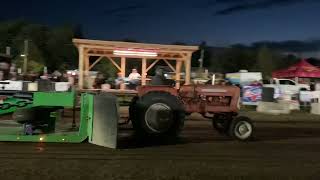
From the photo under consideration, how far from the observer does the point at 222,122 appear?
1419 centimetres

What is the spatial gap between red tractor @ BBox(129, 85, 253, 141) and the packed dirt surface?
1.12 feet

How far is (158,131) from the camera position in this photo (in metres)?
12.4

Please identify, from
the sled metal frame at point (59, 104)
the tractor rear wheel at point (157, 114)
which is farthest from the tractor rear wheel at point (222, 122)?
the sled metal frame at point (59, 104)

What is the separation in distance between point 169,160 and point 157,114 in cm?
266

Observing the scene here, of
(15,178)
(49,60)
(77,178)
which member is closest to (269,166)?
(77,178)

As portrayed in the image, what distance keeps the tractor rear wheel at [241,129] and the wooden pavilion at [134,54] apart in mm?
3612

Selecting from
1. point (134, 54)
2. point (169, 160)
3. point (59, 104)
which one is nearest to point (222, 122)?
point (134, 54)

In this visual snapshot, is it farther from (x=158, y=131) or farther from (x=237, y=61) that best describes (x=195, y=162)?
(x=237, y=61)

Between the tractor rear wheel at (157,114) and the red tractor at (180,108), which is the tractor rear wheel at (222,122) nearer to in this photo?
the red tractor at (180,108)

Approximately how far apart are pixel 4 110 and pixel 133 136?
288 cm

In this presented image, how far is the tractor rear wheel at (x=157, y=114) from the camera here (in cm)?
1226

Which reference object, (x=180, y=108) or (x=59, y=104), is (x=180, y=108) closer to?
(x=180, y=108)

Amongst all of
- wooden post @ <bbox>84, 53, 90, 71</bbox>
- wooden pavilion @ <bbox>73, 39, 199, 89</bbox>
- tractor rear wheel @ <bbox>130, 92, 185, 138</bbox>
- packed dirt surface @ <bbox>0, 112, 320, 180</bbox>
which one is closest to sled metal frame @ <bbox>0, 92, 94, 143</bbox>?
packed dirt surface @ <bbox>0, 112, 320, 180</bbox>

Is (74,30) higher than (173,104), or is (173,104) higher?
(74,30)
